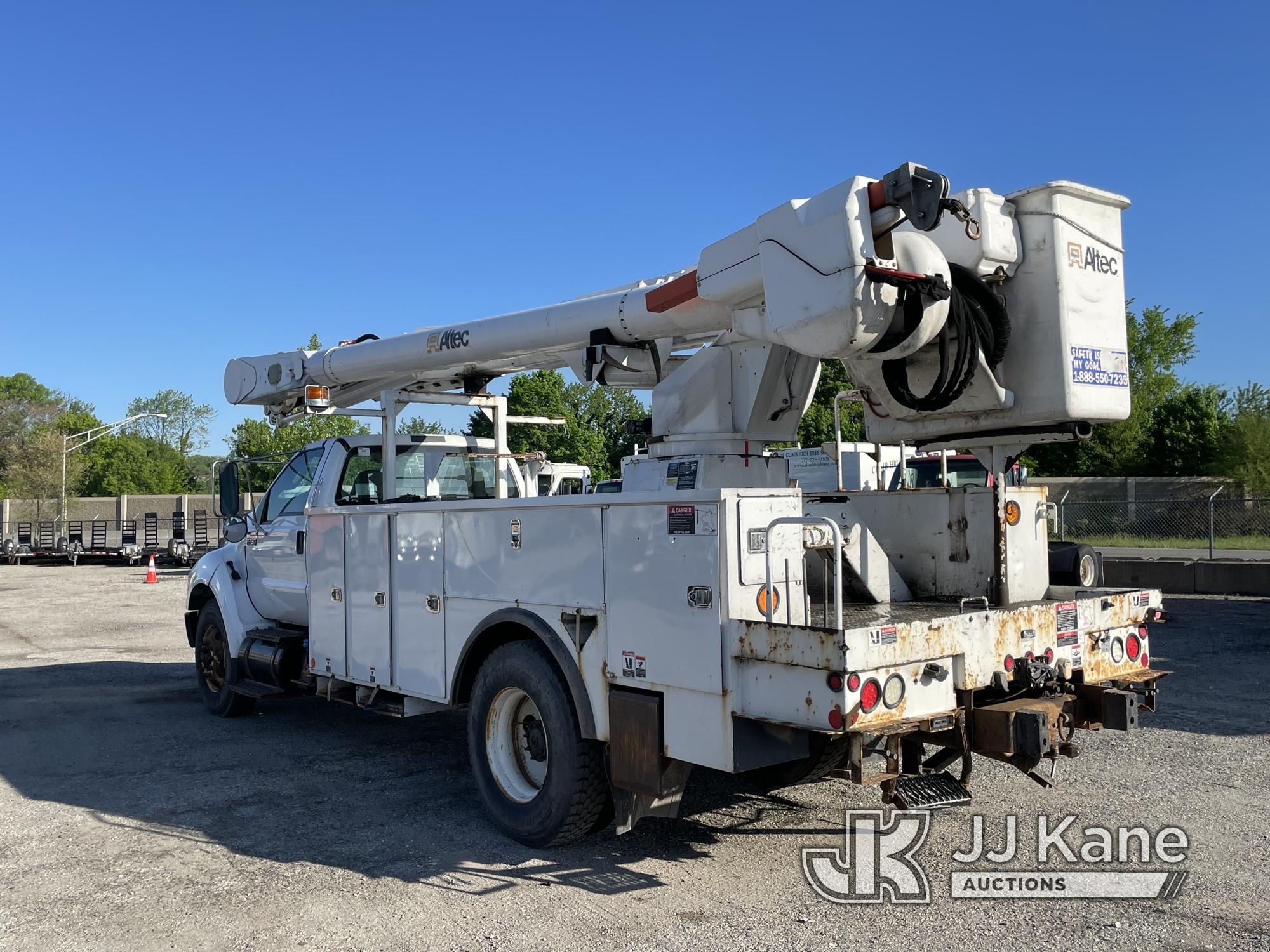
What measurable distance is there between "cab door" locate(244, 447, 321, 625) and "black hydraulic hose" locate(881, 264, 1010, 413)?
5372mm

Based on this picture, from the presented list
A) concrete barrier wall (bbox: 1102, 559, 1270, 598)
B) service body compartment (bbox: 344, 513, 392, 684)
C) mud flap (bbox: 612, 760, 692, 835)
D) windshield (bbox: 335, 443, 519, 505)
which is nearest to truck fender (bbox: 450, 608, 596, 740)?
mud flap (bbox: 612, 760, 692, 835)

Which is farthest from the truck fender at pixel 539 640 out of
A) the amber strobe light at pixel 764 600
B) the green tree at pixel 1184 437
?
the green tree at pixel 1184 437

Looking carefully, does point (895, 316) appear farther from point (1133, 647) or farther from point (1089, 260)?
point (1133, 647)

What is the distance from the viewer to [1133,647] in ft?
18.2

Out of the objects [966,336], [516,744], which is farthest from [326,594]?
[966,336]

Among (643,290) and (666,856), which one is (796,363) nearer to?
(643,290)

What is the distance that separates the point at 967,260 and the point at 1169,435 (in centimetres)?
4504

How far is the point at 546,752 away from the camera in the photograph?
5621 mm

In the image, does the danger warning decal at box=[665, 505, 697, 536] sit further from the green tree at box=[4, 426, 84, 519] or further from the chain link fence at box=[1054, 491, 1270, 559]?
the green tree at box=[4, 426, 84, 519]

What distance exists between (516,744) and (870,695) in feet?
8.05

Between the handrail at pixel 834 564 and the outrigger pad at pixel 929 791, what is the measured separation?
99 cm

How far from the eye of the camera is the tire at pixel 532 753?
5.29 metres

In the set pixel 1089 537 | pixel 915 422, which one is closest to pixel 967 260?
pixel 915 422

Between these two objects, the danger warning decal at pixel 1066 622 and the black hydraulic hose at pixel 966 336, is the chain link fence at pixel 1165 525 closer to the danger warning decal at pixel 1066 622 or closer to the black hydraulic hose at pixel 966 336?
the danger warning decal at pixel 1066 622
